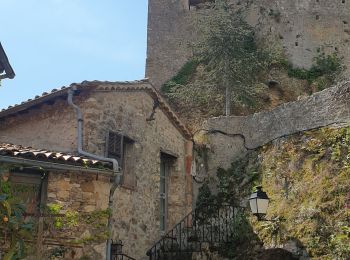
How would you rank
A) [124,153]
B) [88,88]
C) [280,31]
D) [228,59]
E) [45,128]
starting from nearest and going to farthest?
[45,128]
[88,88]
[124,153]
[228,59]
[280,31]

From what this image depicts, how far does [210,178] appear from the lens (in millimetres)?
15305

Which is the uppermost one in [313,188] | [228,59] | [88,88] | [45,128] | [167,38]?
[167,38]

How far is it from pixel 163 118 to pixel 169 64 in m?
15.7

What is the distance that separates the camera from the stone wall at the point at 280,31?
96.2 ft

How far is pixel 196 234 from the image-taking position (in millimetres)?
13258

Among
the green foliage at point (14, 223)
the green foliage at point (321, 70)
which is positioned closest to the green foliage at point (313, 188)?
the green foliage at point (14, 223)

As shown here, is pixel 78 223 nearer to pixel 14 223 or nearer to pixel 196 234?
pixel 14 223

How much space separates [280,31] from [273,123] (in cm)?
1625

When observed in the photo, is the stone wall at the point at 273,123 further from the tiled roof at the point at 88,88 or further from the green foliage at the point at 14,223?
the green foliage at the point at 14,223

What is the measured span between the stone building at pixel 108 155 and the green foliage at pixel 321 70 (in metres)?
14.4

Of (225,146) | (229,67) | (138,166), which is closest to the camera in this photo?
(138,166)

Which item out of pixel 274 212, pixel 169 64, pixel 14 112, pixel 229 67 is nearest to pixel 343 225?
pixel 274 212

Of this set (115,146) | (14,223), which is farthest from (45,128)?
(14,223)

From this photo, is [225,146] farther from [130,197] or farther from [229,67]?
[229,67]
